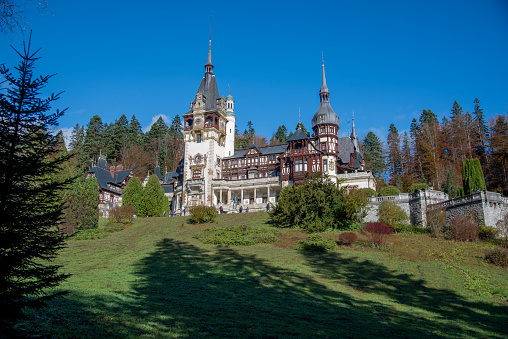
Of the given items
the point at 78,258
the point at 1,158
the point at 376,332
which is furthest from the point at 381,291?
the point at 78,258

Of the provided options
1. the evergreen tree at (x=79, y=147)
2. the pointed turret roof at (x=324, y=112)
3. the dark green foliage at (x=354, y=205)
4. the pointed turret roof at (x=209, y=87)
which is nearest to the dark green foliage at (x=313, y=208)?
the dark green foliage at (x=354, y=205)

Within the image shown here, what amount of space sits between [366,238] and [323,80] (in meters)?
38.6

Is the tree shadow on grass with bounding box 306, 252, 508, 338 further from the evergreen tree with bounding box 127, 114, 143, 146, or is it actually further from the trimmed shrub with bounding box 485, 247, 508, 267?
the evergreen tree with bounding box 127, 114, 143, 146

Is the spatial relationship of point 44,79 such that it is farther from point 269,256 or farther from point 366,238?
point 366,238

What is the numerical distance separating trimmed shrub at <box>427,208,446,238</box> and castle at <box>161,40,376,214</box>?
20.7 metres

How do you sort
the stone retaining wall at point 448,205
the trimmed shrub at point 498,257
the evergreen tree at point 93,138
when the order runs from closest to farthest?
the trimmed shrub at point 498,257 → the stone retaining wall at point 448,205 → the evergreen tree at point 93,138

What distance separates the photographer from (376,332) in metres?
12.5

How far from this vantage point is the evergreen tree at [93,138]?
86.2 meters

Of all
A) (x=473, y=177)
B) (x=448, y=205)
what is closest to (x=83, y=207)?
(x=448, y=205)

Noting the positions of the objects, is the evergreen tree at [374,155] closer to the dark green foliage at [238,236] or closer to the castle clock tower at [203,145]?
the castle clock tower at [203,145]

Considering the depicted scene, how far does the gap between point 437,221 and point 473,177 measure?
9106 millimetres

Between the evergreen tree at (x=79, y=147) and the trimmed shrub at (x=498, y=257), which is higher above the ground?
the evergreen tree at (x=79, y=147)

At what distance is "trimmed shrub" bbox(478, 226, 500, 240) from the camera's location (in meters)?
31.1

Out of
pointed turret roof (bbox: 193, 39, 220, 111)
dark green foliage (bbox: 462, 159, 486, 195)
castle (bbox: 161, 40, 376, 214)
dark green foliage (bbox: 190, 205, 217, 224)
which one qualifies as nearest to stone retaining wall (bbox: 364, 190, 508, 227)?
dark green foliage (bbox: 462, 159, 486, 195)
